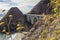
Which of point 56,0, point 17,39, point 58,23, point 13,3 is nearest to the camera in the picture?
point 56,0

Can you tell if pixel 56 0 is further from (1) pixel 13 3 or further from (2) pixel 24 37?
(1) pixel 13 3

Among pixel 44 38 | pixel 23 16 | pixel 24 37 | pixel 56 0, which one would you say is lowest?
pixel 23 16

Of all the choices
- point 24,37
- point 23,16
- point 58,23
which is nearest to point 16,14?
point 23,16

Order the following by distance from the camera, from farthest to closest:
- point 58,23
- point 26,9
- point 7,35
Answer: point 26,9, point 58,23, point 7,35

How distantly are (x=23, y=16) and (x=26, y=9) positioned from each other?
0.66 metres

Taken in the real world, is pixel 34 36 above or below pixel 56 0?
below

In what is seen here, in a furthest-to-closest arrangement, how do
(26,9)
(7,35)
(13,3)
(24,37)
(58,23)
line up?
(26,9) < (13,3) < (24,37) < (58,23) < (7,35)

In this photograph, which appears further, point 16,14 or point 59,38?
point 16,14

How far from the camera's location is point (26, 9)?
15844mm

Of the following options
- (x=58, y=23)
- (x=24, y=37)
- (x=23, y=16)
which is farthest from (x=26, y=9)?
(x=58, y=23)

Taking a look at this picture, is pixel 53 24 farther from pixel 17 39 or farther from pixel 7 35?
pixel 7 35

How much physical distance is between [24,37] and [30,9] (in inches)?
448

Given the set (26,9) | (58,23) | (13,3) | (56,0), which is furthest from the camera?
(26,9)

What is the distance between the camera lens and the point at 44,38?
4004 millimetres
